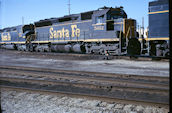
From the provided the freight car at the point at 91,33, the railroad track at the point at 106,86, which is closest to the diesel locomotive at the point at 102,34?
the freight car at the point at 91,33

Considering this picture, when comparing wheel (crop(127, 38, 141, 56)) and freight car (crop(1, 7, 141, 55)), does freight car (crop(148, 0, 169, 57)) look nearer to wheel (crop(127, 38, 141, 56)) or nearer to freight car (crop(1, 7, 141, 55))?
wheel (crop(127, 38, 141, 56))

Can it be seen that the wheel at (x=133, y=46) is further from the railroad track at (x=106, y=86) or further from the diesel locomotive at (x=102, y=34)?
the railroad track at (x=106, y=86)

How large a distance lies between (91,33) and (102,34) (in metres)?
1.19

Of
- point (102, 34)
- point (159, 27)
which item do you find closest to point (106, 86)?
point (159, 27)

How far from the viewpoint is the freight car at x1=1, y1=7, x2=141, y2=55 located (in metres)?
14.8

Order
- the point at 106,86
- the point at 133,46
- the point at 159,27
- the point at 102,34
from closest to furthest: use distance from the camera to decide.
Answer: the point at 106,86 < the point at 159,27 < the point at 133,46 < the point at 102,34

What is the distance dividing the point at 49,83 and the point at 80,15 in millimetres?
11167

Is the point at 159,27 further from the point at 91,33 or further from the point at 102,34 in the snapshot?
the point at 91,33

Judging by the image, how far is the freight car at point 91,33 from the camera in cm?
1482

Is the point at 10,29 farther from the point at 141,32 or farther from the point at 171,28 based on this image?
the point at 171,28

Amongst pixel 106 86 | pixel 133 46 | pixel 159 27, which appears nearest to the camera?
pixel 106 86

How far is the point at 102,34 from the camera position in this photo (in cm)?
1563

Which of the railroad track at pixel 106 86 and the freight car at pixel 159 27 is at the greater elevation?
the freight car at pixel 159 27

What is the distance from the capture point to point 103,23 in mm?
15430
